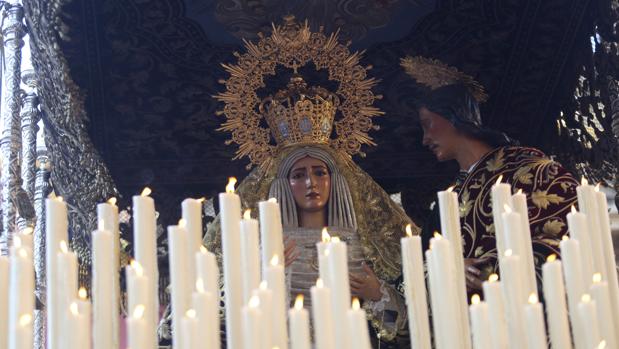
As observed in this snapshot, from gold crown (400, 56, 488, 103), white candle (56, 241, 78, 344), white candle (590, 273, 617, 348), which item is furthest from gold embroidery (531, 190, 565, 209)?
white candle (56, 241, 78, 344)

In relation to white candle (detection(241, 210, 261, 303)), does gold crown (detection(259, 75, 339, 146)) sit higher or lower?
higher

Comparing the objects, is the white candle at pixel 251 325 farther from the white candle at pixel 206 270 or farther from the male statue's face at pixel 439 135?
the male statue's face at pixel 439 135

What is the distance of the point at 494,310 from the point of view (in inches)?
61.0

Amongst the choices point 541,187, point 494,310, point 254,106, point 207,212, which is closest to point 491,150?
point 541,187

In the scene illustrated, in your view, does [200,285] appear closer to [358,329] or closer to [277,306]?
[277,306]

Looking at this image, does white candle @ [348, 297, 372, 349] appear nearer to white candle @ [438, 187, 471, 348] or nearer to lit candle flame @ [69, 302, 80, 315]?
white candle @ [438, 187, 471, 348]

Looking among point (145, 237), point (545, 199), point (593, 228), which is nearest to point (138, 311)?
point (145, 237)

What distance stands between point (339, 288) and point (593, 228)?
52cm

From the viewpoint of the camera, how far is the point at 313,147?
4.70 m

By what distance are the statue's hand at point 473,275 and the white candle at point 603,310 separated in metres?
2.07

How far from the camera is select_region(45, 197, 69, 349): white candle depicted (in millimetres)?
1574

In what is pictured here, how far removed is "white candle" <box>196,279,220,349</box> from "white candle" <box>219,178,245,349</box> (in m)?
0.08

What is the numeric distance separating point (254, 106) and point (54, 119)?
2.96ft

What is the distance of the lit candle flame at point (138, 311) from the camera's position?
1.47m
